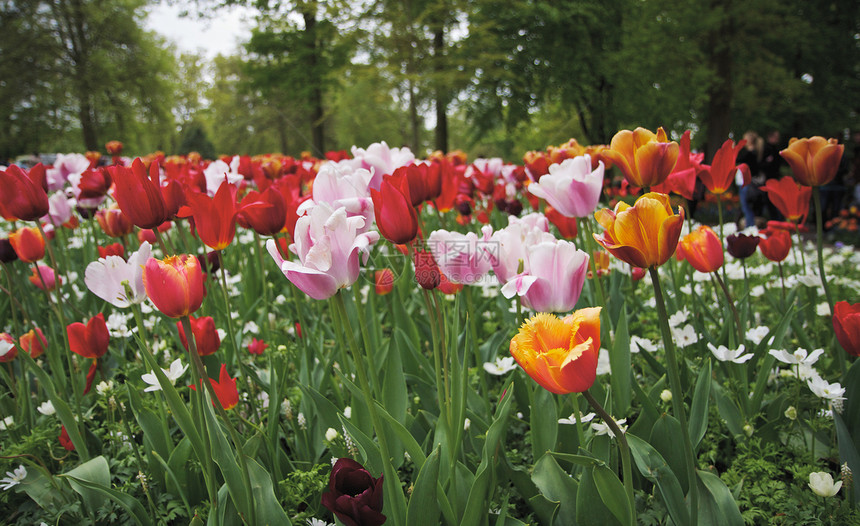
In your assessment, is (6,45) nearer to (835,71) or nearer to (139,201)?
(139,201)

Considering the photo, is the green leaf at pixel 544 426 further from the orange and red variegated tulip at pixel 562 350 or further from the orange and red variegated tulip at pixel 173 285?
the orange and red variegated tulip at pixel 173 285

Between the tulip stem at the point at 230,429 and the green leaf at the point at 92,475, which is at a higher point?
the tulip stem at the point at 230,429

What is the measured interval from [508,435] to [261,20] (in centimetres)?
1815

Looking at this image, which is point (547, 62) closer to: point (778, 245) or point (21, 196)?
point (778, 245)

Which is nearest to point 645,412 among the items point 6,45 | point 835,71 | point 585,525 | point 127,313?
point 585,525

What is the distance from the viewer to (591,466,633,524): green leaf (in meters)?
1.01

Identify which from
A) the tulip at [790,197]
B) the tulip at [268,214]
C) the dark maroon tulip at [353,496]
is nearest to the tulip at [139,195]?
the tulip at [268,214]

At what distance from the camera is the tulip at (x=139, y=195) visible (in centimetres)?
117

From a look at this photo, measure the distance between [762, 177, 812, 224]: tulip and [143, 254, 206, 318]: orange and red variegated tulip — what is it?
196 centimetres

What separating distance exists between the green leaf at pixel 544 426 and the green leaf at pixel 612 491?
318 millimetres

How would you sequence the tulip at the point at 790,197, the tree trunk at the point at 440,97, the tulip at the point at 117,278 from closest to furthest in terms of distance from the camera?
the tulip at the point at 117,278 → the tulip at the point at 790,197 → the tree trunk at the point at 440,97

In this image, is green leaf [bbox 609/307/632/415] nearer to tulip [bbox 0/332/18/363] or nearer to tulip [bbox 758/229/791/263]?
tulip [bbox 758/229/791/263]

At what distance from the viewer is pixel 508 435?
1.81m

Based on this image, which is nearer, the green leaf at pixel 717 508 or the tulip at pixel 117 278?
the green leaf at pixel 717 508
